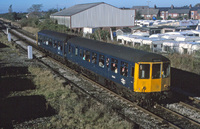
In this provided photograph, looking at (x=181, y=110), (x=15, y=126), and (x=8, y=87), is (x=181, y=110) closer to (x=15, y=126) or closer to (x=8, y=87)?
(x=15, y=126)

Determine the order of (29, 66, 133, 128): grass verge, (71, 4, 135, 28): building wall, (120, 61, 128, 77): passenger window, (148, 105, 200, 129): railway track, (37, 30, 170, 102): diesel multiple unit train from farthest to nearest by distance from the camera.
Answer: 1. (71, 4, 135, 28): building wall
2. (120, 61, 128, 77): passenger window
3. (37, 30, 170, 102): diesel multiple unit train
4. (148, 105, 200, 129): railway track
5. (29, 66, 133, 128): grass verge

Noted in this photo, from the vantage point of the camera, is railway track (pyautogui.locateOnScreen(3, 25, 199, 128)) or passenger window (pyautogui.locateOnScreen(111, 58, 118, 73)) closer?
railway track (pyautogui.locateOnScreen(3, 25, 199, 128))

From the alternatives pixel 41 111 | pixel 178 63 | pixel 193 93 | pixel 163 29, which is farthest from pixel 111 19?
pixel 41 111

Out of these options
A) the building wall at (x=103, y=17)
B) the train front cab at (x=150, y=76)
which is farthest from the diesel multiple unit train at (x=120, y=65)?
the building wall at (x=103, y=17)

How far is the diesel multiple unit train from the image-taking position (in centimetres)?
1241

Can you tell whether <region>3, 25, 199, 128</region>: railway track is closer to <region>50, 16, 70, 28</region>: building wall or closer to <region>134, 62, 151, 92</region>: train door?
<region>134, 62, 151, 92</region>: train door

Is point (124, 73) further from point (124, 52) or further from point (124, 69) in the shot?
point (124, 52)

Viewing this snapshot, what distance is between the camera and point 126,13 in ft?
216

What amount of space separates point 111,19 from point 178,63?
4385 cm

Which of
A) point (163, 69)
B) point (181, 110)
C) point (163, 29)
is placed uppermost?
point (163, 29)

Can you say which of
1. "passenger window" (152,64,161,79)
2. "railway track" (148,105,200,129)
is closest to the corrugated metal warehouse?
"passenger window" (152,64,161,79)

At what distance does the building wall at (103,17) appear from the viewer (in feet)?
192

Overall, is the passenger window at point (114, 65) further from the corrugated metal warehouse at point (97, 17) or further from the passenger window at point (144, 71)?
the corrugated metal warehouse at point (97, 17)

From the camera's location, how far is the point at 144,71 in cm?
1238
